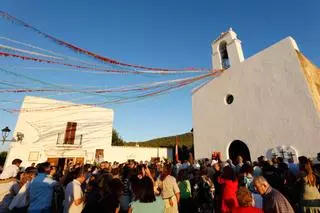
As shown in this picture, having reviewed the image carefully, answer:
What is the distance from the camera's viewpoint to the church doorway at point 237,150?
31.9 feet

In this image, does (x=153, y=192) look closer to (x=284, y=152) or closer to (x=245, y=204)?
(x=245, y=204)

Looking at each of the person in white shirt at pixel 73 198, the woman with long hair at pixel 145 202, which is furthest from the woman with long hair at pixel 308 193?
the person in white shirt at pixel 73 198

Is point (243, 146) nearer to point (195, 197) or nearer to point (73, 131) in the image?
point (195, 197)

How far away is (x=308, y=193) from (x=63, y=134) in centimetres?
1504

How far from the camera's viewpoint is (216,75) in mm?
11461

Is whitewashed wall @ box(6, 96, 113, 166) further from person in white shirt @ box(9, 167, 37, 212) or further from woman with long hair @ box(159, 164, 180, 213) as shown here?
woman with long hair @ box(159, 164, 180, 213)

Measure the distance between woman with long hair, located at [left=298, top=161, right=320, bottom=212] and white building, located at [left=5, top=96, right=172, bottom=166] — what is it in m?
13.9

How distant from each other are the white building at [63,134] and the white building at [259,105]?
8291 mm

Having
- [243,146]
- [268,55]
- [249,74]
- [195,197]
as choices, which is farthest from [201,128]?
[195,197]

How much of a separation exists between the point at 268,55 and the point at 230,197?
834cm

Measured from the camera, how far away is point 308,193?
3.20 meters

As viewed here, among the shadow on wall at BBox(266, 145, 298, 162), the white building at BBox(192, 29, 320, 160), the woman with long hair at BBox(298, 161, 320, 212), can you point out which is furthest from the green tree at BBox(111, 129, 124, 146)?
the woman with long hair at BBox(298, 161, 320, 212)

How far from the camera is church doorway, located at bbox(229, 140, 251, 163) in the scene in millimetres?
9711

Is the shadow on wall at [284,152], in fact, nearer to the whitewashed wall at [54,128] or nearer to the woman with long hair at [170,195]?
the woman with long hair at [170,195]
